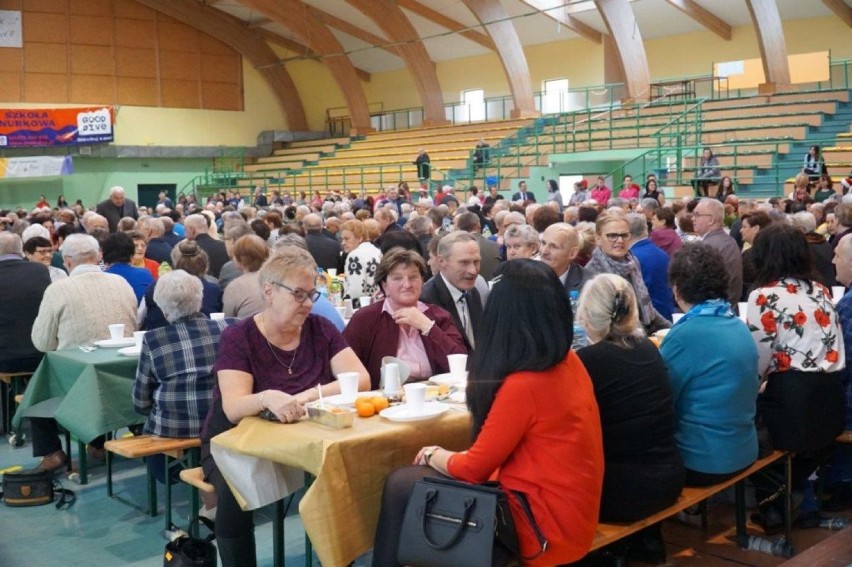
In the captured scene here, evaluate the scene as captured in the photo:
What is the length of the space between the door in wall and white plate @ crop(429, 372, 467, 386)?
2420 cm

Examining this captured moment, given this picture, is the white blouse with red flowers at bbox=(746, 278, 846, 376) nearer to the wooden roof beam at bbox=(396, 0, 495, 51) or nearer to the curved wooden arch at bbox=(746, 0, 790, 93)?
the curved wooden arch at bbox=(746, 0, 790, 93)

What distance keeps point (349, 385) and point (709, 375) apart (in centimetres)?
126

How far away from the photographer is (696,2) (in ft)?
66.2

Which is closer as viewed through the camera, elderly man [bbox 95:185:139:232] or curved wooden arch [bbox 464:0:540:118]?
elderly man [bbox 95:185:139:232]

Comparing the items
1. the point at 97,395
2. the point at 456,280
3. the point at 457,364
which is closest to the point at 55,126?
the point at 97,395

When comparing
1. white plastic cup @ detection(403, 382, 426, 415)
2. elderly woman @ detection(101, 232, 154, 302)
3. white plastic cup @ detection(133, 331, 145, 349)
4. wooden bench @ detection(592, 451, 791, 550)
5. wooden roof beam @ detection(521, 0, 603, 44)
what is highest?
wooden roof beam @ detection(521, 0, 603, 44)

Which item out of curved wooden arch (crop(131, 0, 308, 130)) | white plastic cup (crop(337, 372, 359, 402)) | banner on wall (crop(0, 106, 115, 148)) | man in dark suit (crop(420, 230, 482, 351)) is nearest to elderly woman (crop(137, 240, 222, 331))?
man in dark suit (crop(420, 230, 482, 351))

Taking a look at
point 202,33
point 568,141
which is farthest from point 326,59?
point 568,141

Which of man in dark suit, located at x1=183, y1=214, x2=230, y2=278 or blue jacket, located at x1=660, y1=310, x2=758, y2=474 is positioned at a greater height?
man in dark suit, located at x1=183, y1=214, x2=230, y2=278

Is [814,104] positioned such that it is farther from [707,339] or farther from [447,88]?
[707,339]

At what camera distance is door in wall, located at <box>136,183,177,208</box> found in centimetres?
2653

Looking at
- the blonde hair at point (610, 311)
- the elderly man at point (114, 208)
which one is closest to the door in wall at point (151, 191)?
the elderly man at point (114, 208)

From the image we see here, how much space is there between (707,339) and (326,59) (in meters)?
23.7

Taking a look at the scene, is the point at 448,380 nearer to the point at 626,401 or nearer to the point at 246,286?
the point at 626,401
